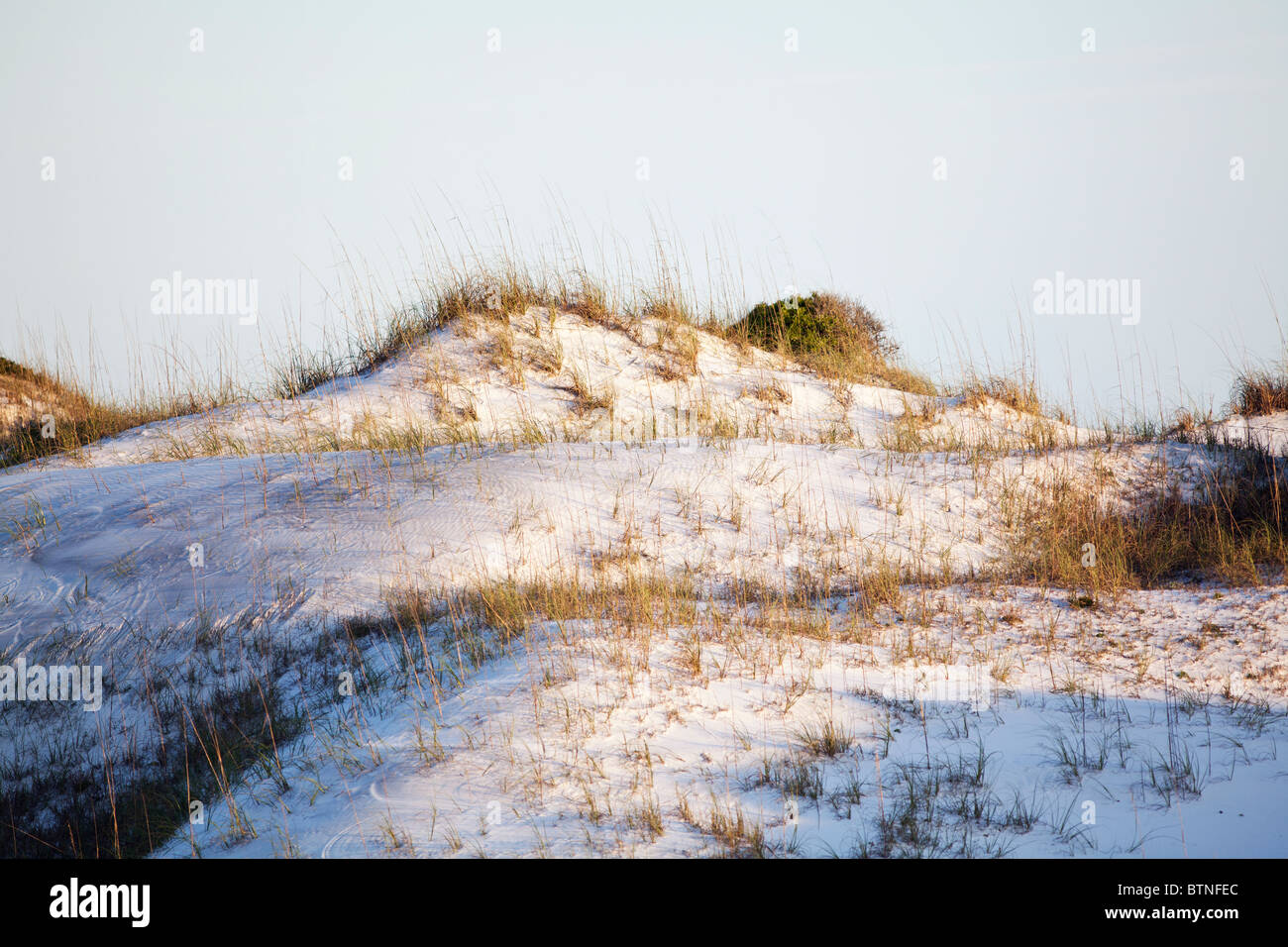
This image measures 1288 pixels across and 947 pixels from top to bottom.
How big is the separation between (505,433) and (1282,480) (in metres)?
7.02

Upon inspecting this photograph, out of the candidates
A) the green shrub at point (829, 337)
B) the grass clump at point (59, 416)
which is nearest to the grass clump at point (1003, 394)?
the green shrub at point (829, 337)

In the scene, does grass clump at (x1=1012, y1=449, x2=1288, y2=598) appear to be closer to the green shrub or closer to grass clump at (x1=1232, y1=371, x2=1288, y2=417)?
grass clump at (x1=1232, y1=371, x2=1288, y2=417)

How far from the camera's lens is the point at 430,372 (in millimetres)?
9430
